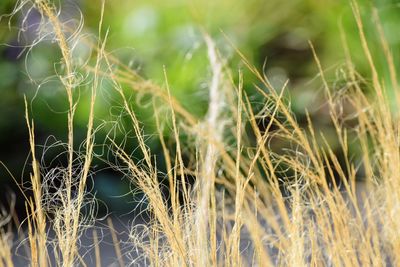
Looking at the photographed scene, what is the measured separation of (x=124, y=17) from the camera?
2.79 meters

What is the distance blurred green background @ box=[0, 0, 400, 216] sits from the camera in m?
2.67

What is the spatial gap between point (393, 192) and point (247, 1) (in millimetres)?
1449

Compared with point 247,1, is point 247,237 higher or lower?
lower

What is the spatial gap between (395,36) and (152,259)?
175 centimetres

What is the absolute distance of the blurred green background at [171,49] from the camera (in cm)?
267

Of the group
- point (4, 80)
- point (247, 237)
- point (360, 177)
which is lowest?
point (360, 177)

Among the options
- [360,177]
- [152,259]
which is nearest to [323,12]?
[360,177]

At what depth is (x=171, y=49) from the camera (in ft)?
9.00

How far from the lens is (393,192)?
149 centimetres

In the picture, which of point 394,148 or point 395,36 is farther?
point 395,36

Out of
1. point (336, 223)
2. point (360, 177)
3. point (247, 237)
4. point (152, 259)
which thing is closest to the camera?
point (152, 259)

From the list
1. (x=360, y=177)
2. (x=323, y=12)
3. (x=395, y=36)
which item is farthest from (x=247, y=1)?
(x=360, y=177)

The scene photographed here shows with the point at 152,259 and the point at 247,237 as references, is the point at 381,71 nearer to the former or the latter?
the point at 247,237

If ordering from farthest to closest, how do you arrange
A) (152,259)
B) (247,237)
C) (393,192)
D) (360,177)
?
(360,177)
(247,237)
(393,192)
(152,259)
